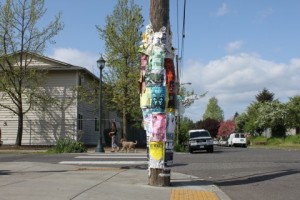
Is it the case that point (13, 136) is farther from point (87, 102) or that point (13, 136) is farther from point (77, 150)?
point (77, 150)

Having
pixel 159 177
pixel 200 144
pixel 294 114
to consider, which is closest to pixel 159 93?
pixel 159 177

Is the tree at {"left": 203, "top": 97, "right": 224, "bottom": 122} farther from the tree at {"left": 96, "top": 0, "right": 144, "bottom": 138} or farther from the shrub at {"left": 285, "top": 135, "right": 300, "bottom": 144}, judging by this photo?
the tree at {"left": 96, "top": 0, "right": 144, "bottom": 138}

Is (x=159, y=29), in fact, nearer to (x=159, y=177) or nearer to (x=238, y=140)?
(x=159, y=177)

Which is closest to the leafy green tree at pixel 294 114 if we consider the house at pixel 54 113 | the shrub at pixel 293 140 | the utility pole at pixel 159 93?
the shrub at pixel 293 140

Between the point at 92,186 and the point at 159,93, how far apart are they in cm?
271

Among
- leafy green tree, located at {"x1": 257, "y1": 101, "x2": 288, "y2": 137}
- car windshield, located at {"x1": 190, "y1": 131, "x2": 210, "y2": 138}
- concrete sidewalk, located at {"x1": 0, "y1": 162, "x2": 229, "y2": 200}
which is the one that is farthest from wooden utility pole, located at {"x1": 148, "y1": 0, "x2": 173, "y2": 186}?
leafy green tree, located at {"x1": 257, "y1": 101, "x2": 288, "y2": 137}

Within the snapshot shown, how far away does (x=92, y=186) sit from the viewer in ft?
35.9

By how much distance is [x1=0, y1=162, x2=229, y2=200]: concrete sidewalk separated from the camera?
376 inches

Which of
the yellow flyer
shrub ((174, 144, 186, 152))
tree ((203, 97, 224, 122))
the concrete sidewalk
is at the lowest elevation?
the concrete sidewalk

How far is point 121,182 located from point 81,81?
25414 millimetres

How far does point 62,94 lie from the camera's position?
118 feet

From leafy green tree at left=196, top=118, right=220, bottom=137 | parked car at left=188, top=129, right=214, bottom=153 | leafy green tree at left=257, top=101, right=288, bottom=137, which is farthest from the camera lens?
leafy green tree at left=196, top=118, right=220, bottom=137

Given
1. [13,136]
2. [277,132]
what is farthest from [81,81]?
[277,132]

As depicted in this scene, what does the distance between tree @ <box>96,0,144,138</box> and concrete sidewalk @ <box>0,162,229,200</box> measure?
20.5 m
